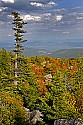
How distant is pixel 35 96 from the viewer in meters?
65.0

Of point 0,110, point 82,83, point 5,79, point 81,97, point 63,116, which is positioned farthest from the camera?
point 5,79

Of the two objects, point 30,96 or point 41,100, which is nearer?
point 41,100

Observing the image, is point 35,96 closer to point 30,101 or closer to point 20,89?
point 30,101

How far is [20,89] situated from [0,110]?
60.6 ft

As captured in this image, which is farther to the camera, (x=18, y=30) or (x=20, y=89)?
(x=18, y=30)

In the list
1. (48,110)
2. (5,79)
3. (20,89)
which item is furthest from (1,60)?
(48,110)

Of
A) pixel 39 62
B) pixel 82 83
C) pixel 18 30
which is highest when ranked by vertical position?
pixel 18 30

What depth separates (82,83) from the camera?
6994 centimetres

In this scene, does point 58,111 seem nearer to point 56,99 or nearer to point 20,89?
point 56,99

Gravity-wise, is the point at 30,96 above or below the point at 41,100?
below

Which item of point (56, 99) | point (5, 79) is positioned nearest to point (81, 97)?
point (56, 99)

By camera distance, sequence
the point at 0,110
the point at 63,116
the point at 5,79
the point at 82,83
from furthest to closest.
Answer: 1. the point at 5,79
2. the point at 82,83
3. the point at 0,110
4. the point at 63,116

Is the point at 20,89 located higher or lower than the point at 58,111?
lower

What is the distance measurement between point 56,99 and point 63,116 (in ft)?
8.52
